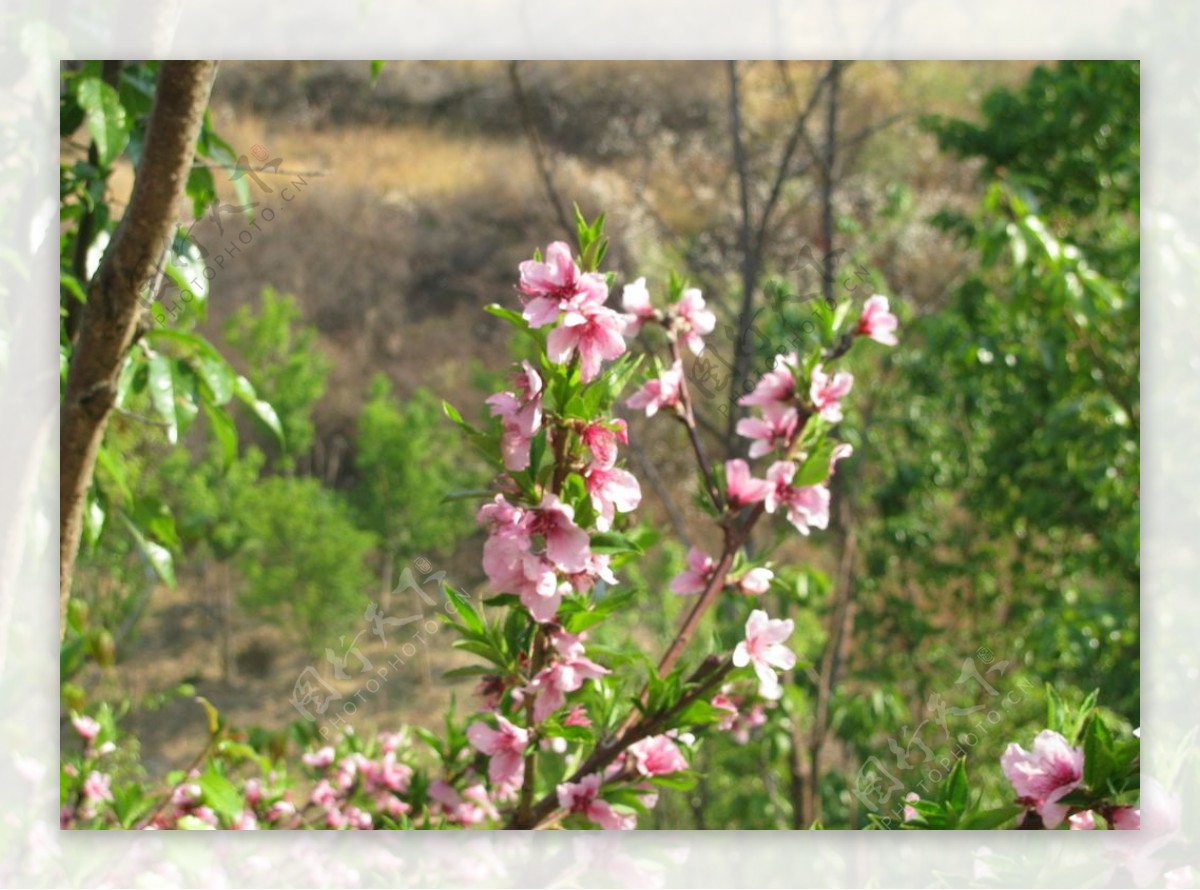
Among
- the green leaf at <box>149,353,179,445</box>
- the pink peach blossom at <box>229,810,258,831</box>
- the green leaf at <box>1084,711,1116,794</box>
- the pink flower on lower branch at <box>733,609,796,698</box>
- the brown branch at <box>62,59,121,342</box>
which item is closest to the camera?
the green leaf at <box>1084,711,1116,794</box>

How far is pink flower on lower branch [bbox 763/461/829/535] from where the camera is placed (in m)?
0.78

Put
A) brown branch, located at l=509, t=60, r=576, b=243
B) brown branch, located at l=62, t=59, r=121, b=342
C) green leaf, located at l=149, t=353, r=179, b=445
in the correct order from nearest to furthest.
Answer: green leaf, located at l=149, t=353, r=179, b=445
brown branch, located at l=62, t=59, r=121, b=342
brown branch, located at l=509, t=60, r=576, b=243

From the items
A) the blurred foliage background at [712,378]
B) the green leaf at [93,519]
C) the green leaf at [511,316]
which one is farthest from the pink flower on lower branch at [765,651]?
the blurred foliage background at [712,378]

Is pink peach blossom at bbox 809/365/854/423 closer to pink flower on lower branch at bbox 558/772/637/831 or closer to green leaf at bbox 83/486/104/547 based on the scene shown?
pink flower on lower branch at bbox 558/772/637/831

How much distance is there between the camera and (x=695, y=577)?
84cm

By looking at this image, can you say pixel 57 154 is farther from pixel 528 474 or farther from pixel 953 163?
pixel 953 163

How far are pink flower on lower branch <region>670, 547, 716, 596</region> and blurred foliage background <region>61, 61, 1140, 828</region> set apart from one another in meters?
0.80

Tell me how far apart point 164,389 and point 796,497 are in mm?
501

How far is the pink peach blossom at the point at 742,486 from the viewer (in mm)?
781

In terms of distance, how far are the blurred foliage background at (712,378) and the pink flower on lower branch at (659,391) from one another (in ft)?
2.71

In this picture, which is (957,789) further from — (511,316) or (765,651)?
(511,316)

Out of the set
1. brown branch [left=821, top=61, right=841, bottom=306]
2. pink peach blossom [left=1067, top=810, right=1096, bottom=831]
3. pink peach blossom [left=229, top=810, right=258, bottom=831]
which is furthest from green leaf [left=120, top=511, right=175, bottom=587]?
brown branch [left=821, top=61, right=841, bottom=306]
